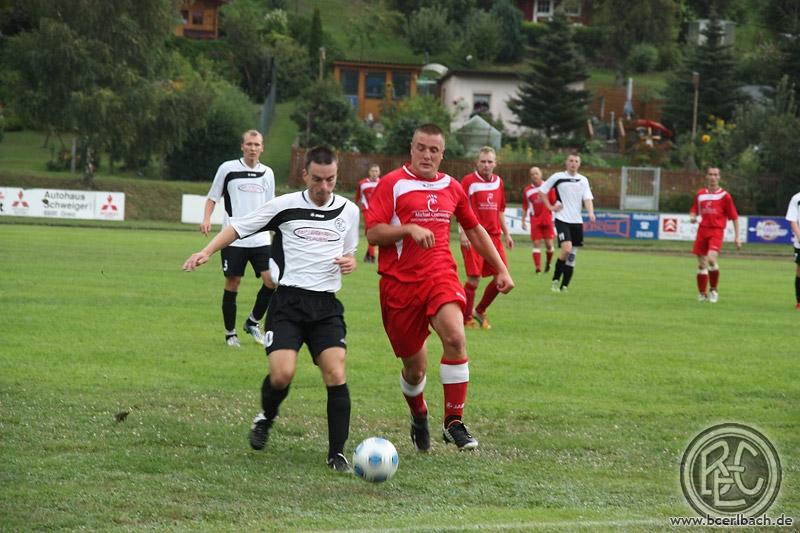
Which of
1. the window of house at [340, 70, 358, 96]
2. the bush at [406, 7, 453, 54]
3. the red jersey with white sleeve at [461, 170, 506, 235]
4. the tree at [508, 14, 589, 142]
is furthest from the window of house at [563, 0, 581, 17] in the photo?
the red jersey with white sleeve at [461, 170, 506, 235]

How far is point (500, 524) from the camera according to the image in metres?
5.67

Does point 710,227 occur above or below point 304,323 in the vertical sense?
below

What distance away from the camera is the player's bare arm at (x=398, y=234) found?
24.1ft

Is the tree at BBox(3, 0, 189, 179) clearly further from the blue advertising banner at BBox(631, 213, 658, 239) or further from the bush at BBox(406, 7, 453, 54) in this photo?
the bush at BBox(406, 7, 453, 54)

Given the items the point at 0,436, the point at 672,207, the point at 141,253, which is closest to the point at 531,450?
the point at 0,436

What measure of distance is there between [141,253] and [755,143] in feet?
140

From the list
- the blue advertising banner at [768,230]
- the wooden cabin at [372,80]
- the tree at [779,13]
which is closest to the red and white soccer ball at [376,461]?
the blue advertising banner at [768,230]

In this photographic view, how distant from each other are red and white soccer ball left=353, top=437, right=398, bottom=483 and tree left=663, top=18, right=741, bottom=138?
69.5m

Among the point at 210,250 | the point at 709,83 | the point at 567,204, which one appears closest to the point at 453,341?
the point at 210,250

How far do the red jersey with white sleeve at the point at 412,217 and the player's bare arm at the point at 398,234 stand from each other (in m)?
0.07

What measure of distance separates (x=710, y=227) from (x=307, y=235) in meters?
14.1

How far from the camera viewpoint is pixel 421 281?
772 cm

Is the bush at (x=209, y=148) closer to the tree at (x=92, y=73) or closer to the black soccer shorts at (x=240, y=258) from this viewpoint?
the tree at (x=92, y=73)

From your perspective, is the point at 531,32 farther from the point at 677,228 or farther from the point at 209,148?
the point at 677,228
